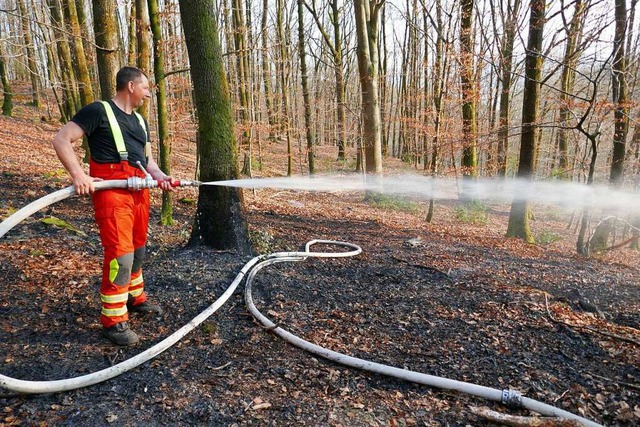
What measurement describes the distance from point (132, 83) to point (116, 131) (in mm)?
448

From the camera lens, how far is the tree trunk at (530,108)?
8.79 metres

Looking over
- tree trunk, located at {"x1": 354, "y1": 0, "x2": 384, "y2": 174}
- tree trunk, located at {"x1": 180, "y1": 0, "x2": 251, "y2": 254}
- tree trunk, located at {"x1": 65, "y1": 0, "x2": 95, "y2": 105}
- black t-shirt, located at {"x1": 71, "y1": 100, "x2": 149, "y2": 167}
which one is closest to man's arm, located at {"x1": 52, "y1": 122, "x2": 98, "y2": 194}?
black t-shirt, located at {"x1": 71, "y1": 100, "x2": 149, "y2": 167}

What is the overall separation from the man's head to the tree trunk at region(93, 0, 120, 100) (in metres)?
3.87

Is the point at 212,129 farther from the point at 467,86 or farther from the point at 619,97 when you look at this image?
the point at 619,97

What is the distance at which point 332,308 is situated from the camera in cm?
411

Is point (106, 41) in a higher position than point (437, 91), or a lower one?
higher

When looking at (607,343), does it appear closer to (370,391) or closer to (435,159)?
(370,391)

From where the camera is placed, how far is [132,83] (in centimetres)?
317

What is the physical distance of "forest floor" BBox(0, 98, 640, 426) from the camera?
8.45ft

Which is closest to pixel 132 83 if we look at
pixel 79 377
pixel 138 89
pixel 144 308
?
pixel 138 89

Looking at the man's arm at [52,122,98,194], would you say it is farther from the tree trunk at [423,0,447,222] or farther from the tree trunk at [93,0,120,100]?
the tree trunk at [423,0,447,222]

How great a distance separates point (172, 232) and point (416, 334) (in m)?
4.55

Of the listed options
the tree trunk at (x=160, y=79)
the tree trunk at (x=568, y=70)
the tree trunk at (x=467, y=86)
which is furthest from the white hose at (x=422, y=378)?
the tree trunk at (x=467, y=86)

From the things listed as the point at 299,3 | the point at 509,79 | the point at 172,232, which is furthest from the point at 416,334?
the point at 299,3
